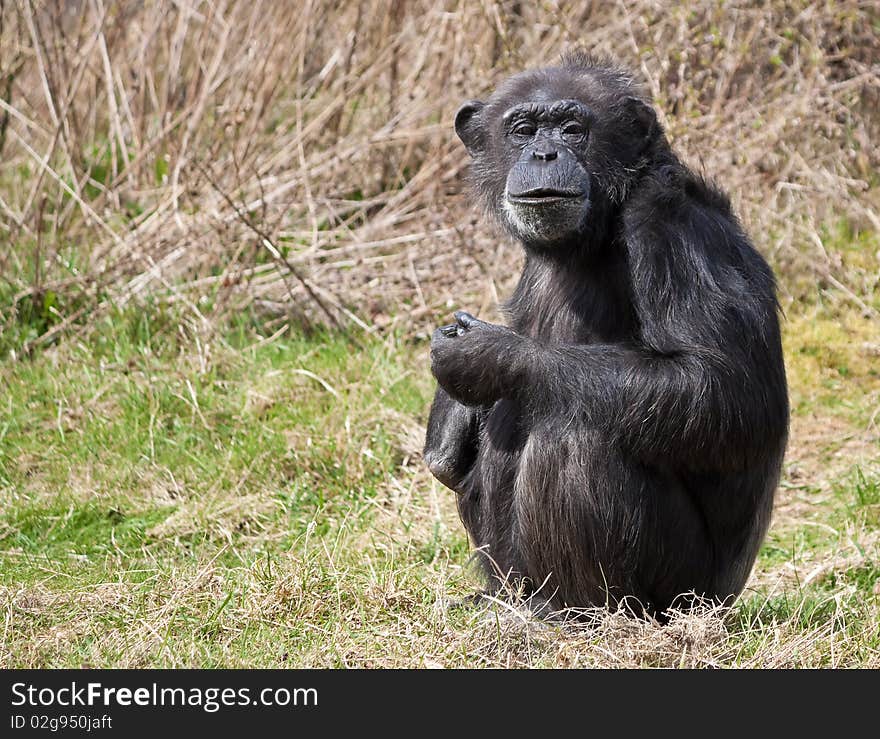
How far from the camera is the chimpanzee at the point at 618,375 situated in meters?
4.98

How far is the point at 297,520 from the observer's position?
6.87 meters

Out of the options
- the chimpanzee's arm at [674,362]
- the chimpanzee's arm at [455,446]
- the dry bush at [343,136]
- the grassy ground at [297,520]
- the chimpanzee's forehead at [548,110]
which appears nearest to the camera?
the chimpanzee's arm at [674,362]

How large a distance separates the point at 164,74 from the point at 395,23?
6.08 feet

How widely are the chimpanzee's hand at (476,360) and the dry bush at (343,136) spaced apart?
143 inches

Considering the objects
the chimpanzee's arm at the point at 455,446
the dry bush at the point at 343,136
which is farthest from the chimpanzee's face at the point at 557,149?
the dry bush at the point at 343,136

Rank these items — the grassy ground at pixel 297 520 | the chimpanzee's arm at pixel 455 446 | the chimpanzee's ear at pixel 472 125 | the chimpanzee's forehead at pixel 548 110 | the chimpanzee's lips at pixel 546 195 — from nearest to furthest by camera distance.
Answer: the grassy ground at pixel 297 520
the chimpanzee's lips at pixel 546 195
the chimpanzee's forehead at pixel 548 110
the chimpanzee's arm at pixel 455 446
the chimpanzee's ear at pixel 472 125

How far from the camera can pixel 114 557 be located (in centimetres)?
648

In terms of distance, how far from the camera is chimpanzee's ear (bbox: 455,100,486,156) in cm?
600

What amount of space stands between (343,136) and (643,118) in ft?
17.4

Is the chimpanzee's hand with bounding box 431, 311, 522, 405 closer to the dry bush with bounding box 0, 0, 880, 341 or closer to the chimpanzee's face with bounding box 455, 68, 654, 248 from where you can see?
the chimpanzee's face with bounding box 455, 68, 654, 248

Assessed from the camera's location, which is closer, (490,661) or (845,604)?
(490,661)

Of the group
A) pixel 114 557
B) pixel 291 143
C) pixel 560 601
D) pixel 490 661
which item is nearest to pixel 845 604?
pixel 560 601

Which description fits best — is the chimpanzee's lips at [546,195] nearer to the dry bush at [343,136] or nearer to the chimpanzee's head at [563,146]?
the chimpanzee's head at [563,146]

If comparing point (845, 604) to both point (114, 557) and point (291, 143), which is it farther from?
point (291, 143)
